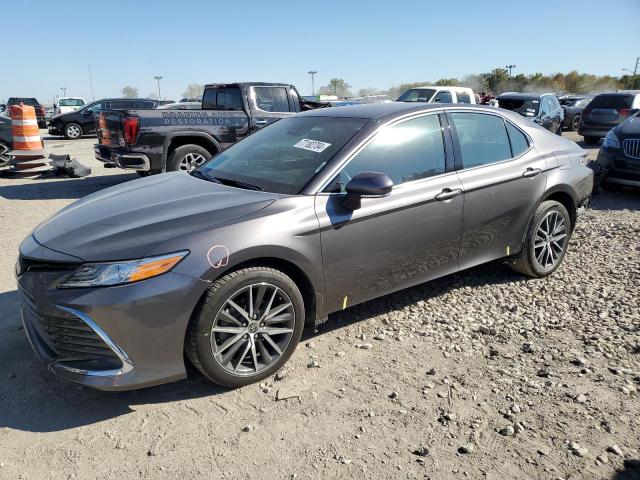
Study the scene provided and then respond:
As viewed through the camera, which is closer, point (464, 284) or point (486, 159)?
point (486, 159)

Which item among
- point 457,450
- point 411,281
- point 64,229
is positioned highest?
point 64,229

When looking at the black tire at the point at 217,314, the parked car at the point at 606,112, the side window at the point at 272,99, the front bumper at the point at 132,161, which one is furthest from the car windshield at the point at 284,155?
the parked car at the point at 606,112

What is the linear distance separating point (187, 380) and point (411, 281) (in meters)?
1.72

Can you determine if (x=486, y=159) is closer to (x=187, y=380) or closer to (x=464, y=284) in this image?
(x=464, y=284)

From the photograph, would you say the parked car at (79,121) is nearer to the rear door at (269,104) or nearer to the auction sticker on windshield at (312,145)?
the rear door at (269,104)

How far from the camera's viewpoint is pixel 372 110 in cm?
393

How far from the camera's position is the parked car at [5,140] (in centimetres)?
1118

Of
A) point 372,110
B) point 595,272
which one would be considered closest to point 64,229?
point 372,110

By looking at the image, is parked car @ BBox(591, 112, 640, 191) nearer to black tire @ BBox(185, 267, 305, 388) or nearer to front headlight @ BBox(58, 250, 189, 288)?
black tire @ BBox(185, 267, 305, 388)

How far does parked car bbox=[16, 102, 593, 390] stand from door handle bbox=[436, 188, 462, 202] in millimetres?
11

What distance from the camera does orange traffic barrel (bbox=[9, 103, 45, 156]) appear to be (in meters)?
10.5

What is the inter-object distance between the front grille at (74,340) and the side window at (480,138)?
2.88 m

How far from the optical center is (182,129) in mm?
8406

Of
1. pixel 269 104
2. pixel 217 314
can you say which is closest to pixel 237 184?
pixel 217 314
